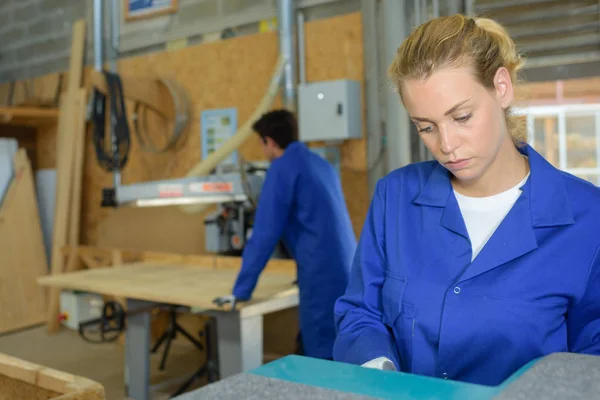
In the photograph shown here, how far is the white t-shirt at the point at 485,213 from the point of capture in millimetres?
1129

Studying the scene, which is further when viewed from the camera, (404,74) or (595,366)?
(404,74)

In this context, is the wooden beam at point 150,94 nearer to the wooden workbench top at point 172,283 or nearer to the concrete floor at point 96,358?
the wooden workbench top at point 172,283

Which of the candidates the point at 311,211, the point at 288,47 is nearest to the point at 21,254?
the point at 288,47

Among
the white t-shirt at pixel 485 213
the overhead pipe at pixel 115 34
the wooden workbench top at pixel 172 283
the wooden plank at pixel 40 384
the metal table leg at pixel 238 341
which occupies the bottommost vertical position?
the metal table leg at pixel 238 341

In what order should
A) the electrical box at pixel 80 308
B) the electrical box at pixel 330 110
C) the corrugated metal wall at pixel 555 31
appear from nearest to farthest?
the corrugated metal wall at pixel 555 31 < the electrical box at pixel 330 110 < the electrical box at pixel 80 308

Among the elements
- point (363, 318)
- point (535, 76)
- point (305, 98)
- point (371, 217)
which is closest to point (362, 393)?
point (363, 318)

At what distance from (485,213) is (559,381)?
50 cm

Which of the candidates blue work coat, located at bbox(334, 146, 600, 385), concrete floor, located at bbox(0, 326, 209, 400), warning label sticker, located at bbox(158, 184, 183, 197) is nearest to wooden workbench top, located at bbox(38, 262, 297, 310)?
warning label sticker, located at bbox(158, 184, 183, 197)

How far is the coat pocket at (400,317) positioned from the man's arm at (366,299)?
0.02m

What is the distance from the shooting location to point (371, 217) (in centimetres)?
124

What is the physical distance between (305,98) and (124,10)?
200 centimetres

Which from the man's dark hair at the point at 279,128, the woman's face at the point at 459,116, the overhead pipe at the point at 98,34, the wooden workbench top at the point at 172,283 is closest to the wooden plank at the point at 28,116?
the overhead pipe at the point at 98,34

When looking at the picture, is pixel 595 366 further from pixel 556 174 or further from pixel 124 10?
pixel 124 10

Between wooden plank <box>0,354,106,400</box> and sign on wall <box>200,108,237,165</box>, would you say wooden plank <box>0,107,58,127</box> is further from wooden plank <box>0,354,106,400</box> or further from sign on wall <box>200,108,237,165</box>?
wooden plank <box>0,354,106,400</box>
